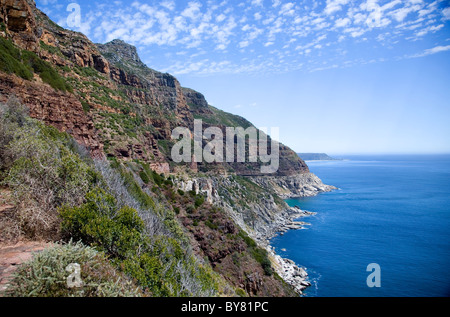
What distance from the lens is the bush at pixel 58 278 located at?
3.79 meters

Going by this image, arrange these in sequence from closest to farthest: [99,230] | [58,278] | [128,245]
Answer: [58,278] < [99,230] < [128,245]

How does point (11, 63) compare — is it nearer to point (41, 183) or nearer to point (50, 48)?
point (41, 183)

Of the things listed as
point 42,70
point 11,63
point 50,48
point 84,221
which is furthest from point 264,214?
point 84,221

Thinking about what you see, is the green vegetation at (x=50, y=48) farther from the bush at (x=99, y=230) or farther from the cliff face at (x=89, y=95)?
the bush at (x=99, y=230)

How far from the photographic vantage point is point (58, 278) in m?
3.96

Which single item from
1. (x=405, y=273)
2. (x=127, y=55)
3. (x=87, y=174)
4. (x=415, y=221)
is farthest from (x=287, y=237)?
(x=127, y=55)

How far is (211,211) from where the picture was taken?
95.3ft

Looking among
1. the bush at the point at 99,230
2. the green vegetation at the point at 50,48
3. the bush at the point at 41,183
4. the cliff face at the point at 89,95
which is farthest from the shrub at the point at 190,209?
the green vegetation at the point at 50,48

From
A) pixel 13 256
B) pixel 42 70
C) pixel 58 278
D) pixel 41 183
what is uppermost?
pixel 42 70

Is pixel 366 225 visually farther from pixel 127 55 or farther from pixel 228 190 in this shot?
pixel 127 55

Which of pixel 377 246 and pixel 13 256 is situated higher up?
pixel 13 256

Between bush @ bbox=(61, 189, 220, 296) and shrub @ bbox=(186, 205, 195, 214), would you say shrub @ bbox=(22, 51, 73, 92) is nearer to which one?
shrub @ bbox=(186, 205, 195, 214)

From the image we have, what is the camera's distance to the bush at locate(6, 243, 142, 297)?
3785 millimetres
